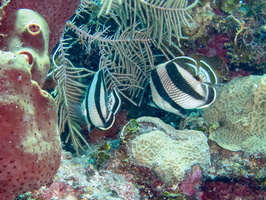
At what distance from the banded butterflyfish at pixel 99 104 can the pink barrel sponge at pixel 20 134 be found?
3.98 ft

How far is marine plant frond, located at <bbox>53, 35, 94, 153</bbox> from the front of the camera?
339cm

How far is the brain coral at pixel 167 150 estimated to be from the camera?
8.54 ft

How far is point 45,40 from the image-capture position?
7.09ft

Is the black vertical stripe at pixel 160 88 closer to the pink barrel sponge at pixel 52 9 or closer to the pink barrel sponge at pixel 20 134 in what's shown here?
the pink barrel sponge at pixel 52 9

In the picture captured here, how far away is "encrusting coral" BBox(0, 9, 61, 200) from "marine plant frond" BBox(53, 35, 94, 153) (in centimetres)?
125

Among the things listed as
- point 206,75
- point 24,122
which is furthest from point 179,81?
point 24,122

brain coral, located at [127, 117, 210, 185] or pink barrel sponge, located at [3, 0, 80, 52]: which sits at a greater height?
pink barrel sponge, located at [3, 0, 80, 52]

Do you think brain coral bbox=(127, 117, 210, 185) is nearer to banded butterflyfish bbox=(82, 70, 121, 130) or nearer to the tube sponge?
banded butterflyfish bbox=(82, 70, 121, 130)

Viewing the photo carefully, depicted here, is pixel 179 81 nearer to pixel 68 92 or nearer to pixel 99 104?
pixel 99 104

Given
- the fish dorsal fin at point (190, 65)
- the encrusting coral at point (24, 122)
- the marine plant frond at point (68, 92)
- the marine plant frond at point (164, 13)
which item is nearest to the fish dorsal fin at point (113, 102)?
the marine plant frond at point (68, 92)

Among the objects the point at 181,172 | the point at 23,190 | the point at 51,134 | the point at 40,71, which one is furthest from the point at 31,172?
the point at 181,172

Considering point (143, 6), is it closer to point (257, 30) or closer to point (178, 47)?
point (178, 47)

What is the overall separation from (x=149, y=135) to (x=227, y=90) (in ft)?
5.39

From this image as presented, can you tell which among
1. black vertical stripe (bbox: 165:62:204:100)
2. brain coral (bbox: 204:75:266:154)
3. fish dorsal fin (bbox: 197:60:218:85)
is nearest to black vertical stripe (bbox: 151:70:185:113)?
black vertical stripe (bbox: 165:62:204:100)
